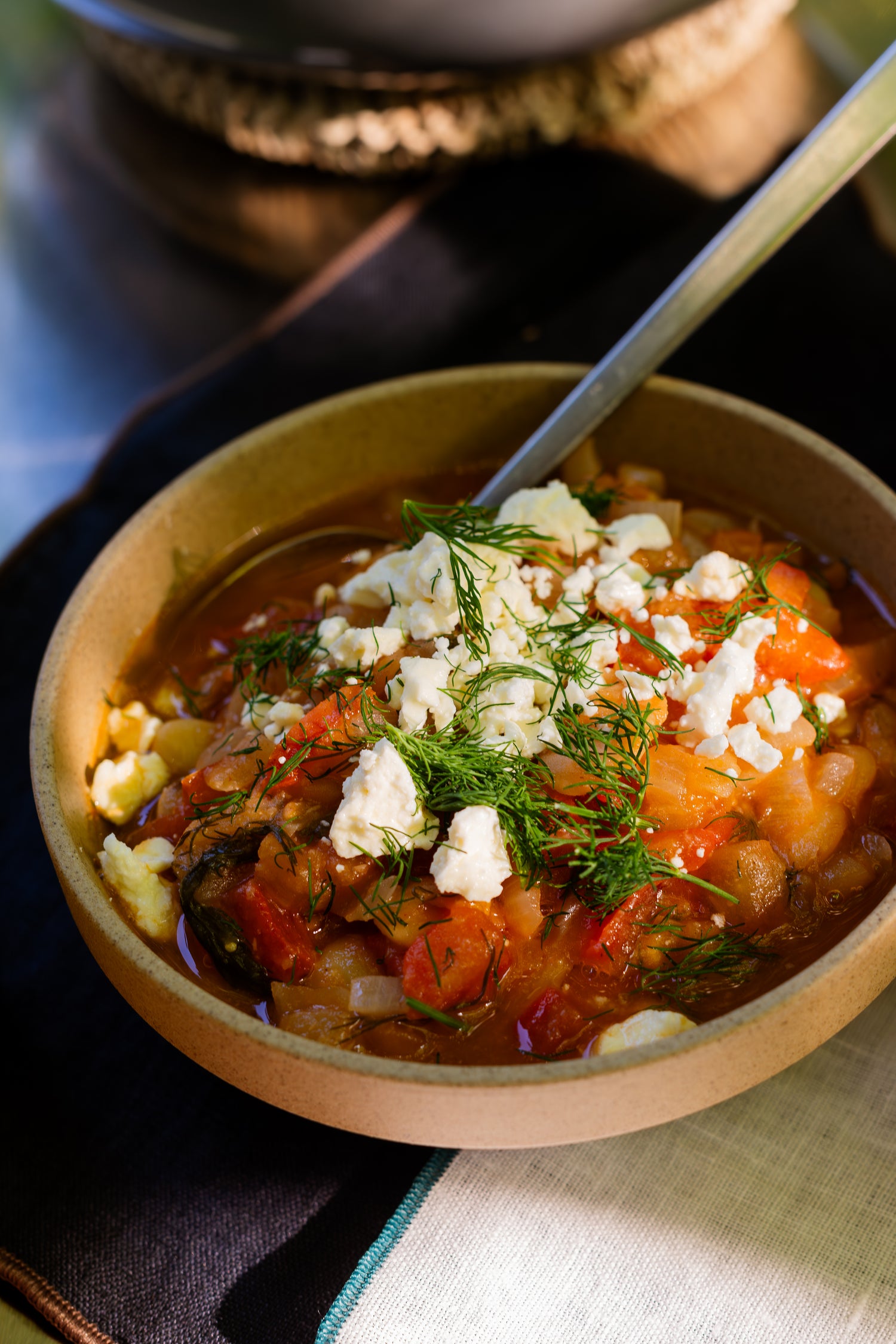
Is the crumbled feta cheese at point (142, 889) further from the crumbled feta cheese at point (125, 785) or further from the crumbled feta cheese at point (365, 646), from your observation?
the crumbled feta cheese at point (365, 646)

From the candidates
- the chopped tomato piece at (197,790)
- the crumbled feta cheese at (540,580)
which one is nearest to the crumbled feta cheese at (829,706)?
the crumbled feta cheese at (540,580)

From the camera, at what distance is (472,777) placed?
2143mm

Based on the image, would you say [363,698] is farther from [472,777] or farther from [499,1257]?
[499,1257]

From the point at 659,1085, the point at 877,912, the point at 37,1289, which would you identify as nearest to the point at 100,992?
the point at 37,1289

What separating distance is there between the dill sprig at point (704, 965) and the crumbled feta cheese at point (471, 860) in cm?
33

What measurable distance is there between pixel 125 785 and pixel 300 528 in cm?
90

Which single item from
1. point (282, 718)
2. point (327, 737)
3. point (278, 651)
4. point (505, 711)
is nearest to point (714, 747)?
point (505, 711)

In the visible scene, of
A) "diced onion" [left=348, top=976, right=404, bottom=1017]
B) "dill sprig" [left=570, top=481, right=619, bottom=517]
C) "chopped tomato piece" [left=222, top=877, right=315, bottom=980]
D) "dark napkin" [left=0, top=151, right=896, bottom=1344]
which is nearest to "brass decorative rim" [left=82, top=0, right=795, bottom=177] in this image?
"dark napkin" [left=0, top=151, right=896, bottom=1344]

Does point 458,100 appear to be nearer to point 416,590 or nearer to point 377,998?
point 416,590

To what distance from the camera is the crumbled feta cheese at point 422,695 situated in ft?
7.22

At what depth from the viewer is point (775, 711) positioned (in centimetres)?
229

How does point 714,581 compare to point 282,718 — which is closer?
point 282,718

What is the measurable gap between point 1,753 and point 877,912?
2.13 metres

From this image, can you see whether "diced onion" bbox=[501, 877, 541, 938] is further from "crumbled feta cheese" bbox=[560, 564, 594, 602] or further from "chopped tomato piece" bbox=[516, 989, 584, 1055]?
"crumbled feta cheese" bbox=[560, 564, 594, 602]
